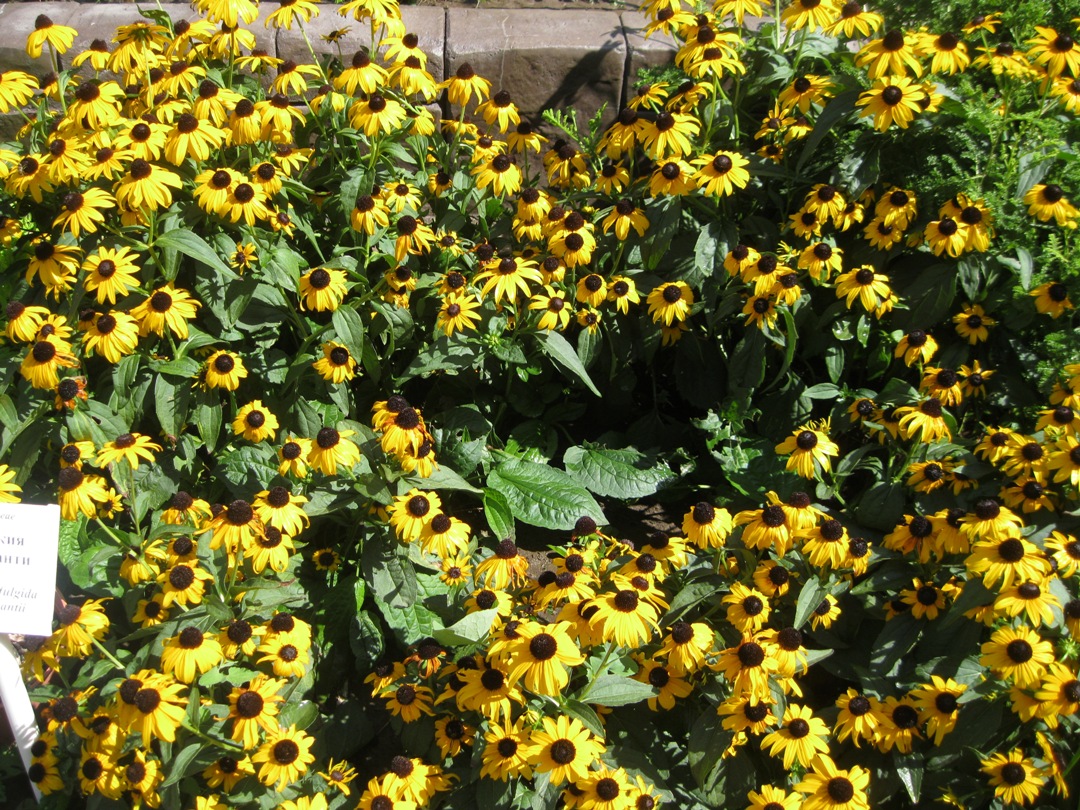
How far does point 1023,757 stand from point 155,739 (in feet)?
6.68

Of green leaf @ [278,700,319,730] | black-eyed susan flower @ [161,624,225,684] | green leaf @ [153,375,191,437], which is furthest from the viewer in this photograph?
green leaf @ [153,375,191,437]

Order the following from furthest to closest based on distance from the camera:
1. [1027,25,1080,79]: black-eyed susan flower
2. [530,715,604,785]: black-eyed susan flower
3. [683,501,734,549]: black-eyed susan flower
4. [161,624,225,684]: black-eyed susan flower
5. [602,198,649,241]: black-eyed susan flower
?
[602,198,649,241]: black-eyed susan flower, [1027,25,1080,79]: black-eyed susan flower, [683,501,734,549]: black-eyed susan flower, [161,624,225,684]: black-eyed susan flower, [530,715,604,785]: black-eyed susan flower

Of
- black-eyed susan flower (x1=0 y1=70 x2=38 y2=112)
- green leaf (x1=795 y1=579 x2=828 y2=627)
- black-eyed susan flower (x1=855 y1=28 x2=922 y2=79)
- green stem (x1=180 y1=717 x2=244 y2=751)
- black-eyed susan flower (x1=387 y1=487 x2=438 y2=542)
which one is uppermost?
black-eyed susan flower (x1=855 y1=28 x2=922 y2=79)

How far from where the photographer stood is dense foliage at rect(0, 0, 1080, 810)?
7.43 feet

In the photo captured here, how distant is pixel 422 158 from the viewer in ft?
11.3

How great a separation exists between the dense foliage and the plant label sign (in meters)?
0.11

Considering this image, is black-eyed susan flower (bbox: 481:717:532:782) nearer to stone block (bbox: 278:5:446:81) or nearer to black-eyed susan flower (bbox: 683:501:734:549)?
black-eyed susan flower (bbox: 683:501:734:549)

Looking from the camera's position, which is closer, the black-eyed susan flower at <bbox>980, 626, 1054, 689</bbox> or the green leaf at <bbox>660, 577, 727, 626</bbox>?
the black-eyed susan flower at <bbox>980, 626, 1054, 689</bbox>

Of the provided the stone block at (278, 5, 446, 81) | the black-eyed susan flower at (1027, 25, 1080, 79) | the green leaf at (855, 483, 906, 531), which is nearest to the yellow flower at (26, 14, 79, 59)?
the stone block at (278, 5, 446, 81)

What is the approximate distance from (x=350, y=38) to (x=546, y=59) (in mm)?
834

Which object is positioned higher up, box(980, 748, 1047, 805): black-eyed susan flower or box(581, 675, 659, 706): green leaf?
box(581, 675, 659, 706): green leaf

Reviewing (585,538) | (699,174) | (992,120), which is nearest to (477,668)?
(585,538)

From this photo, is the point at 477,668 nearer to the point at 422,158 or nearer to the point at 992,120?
the point at 422,158

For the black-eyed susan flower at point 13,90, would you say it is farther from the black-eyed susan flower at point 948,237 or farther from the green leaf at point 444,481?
the black-eyed susan flower at point 948,237
